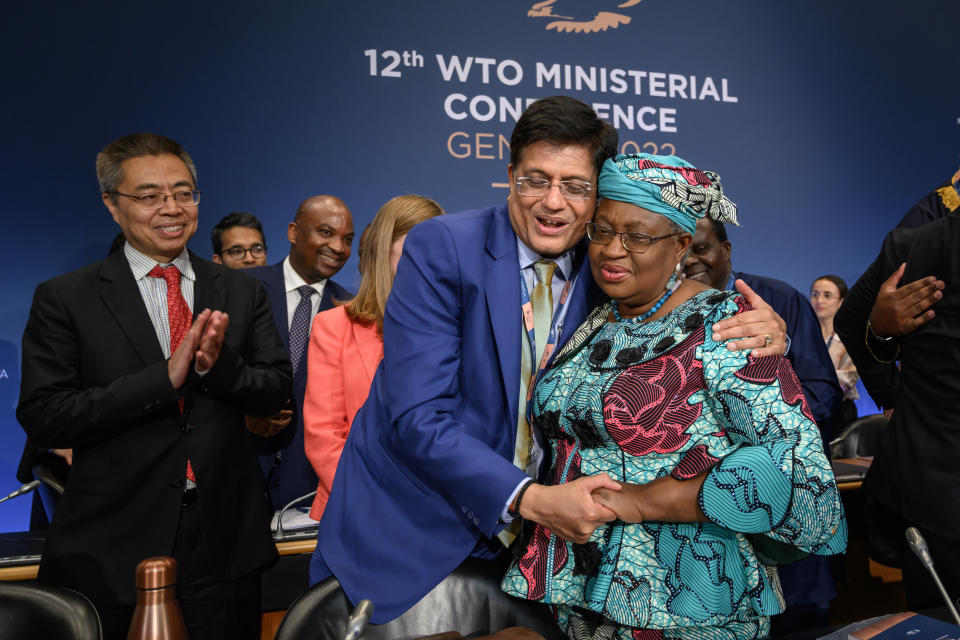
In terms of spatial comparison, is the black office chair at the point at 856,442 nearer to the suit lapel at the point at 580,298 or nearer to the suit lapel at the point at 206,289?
the suit lapel at the point at 580,298

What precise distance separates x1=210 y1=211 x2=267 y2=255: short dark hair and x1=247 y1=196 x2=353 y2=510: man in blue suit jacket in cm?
44

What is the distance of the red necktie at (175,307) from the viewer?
213cm

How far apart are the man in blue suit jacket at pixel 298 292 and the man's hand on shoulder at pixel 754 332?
195 centimetres

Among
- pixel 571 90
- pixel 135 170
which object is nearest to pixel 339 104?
pixel 571 90

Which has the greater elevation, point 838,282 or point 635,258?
point 635,258

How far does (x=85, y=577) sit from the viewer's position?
1.93m

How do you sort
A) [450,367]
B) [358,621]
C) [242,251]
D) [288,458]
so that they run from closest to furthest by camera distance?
[358,621] < [450,367] < [288,458] < [242,251]

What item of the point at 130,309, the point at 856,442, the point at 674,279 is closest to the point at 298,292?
the point at 130,309

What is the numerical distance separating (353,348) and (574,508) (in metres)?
1.46

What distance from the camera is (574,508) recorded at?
1373 millimetres

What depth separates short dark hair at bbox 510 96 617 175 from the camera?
1.64 metres

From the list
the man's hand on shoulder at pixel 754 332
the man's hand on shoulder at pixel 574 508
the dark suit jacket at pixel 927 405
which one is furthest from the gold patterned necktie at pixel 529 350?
the dark suit jacket at pixel 927 405

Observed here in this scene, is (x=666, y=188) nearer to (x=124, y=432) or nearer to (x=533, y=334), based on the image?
(x=533, y=334)

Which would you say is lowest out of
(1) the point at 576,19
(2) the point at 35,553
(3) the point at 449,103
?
(2) the point at 35,553
